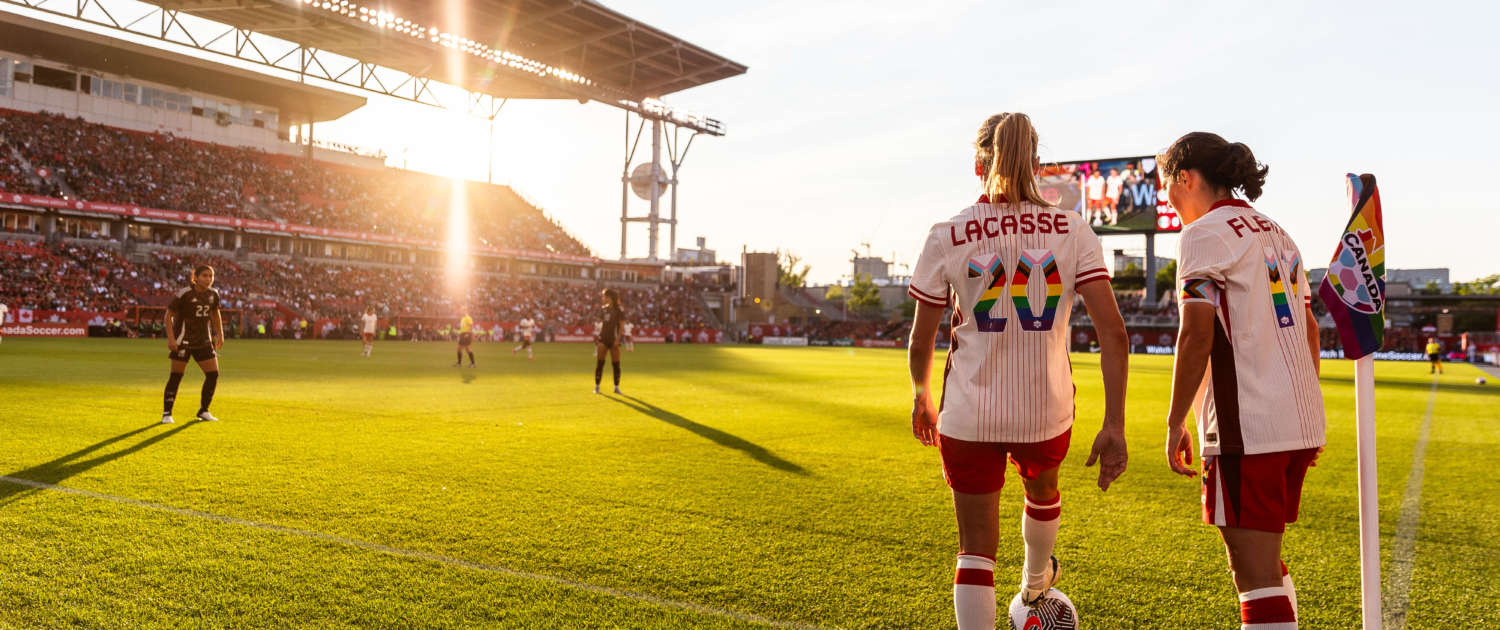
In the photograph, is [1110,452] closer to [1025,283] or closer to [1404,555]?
[1025,283]

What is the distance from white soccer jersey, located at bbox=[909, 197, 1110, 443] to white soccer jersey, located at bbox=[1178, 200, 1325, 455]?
34 centimetres

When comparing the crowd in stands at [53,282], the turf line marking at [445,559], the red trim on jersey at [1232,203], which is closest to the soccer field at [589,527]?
the turf line marking at [445,559]

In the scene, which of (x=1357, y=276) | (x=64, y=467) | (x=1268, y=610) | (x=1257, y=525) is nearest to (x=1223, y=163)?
(x=1357, y=276)

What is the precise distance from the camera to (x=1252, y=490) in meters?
2.70

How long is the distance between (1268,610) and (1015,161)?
1.68 meters

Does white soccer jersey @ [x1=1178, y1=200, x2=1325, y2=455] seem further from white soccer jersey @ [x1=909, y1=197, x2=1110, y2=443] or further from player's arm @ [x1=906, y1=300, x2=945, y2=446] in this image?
player's arm @ [x1=906, y1=300, x2=945, y2=446]

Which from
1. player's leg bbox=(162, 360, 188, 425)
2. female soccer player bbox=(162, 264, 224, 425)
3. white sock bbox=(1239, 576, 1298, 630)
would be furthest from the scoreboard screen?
white sock bbox=(1239, 576, 1298, 630)

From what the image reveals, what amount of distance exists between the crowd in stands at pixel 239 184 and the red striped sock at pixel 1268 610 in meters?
53.0

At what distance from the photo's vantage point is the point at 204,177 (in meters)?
49.2

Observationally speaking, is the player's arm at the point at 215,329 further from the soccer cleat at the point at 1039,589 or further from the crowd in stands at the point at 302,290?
the crowd in stands at the point at 302,290

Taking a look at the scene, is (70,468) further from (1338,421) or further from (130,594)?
(1338,421)

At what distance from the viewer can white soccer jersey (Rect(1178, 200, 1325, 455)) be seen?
2.71 meters

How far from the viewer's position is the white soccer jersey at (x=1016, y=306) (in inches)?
115

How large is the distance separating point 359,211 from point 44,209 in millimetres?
17390
